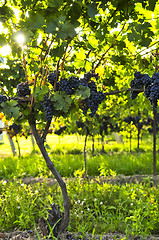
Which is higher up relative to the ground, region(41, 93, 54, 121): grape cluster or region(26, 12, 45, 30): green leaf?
region(26, 12, 45, 30): green leaf

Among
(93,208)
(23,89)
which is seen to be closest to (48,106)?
(23,89)

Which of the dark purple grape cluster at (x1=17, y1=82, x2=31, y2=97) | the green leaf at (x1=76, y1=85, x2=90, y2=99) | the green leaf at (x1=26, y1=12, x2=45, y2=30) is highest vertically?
the green leaf at (x1=26, y1=12, x2=45, y2=30)

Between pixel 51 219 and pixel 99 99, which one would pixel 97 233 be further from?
pixel 99 99

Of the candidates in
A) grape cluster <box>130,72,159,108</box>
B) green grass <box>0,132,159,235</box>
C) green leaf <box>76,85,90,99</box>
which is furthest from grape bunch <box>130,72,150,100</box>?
green grass <box>0,132,159,235</box>

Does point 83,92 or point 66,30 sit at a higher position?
point 66,30

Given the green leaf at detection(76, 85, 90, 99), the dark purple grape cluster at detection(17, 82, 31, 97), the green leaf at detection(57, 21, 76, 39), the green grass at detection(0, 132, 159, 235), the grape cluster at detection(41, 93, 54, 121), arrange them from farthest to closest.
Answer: the green grass at detection(0, 132, 159, 235) < the dark purple grape cluster at detection(17, 82, 31, 97) < the grape cluster at detection(41, 93, 54, 121) < the green leaf at detection(76, 85, 90, 99) < the green leaf at detection(57, 21, 76, 39)

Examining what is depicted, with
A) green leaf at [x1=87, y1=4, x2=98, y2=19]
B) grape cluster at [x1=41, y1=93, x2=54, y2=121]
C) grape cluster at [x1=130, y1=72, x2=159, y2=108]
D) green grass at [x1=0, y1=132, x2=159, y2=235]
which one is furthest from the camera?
green grass at [x1=0, y1=132, x2=159, y2=235]

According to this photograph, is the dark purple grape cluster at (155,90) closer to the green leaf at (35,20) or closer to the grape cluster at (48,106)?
the grape cluster at (48,106)

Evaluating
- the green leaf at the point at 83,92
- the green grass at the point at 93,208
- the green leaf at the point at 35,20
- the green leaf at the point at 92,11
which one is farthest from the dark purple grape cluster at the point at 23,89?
the green grass at the point at 93,208

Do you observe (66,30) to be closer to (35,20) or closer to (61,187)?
(35,20)

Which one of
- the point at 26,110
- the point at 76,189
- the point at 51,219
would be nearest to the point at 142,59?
the point at 26,110

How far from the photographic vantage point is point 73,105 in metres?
2.08

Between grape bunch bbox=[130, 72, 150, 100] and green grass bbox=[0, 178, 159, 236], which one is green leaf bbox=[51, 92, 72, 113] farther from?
green grass bbox=[0, 178, 159, 236]

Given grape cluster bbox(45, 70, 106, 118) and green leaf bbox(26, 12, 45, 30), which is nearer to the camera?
green leaf bbox(26, 12, 45, 30)
